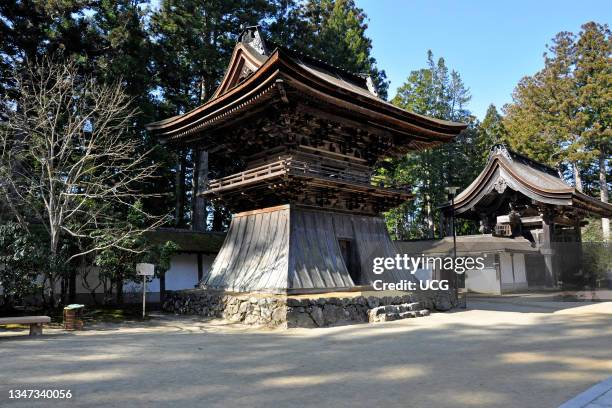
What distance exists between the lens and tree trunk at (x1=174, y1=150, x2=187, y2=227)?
27734 millimetres

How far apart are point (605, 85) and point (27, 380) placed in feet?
133

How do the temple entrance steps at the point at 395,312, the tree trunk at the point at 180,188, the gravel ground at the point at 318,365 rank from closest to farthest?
the gravel ground at the point at 318,365 → the temple entrance steps at the point at 395,312 → the tree trunk at the point at 180,188

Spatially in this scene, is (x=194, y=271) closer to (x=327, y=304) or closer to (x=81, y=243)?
(x=81, y=243)

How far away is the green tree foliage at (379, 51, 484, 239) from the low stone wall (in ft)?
72.7

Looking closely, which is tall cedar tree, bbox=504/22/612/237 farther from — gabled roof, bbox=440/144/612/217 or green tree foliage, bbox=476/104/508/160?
gabled roof, bbox=440/144/612/217

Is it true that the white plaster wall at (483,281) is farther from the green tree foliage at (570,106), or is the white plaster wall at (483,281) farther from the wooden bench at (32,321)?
the wooden bench at (32,321)

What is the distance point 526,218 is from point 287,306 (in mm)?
17501

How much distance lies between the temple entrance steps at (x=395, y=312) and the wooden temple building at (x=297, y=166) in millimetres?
1607

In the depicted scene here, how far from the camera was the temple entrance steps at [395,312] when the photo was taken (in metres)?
13.5

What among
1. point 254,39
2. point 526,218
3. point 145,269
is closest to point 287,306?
point 145,269

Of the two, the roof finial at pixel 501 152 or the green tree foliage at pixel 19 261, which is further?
the roof finial at pixel 501 152

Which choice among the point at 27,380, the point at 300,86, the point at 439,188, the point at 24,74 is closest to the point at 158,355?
the point at 27,380

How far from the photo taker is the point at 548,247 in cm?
2250

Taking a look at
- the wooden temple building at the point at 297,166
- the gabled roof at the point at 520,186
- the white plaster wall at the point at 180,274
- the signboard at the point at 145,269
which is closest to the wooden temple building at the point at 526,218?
the gabled roof at the point at 520,186
